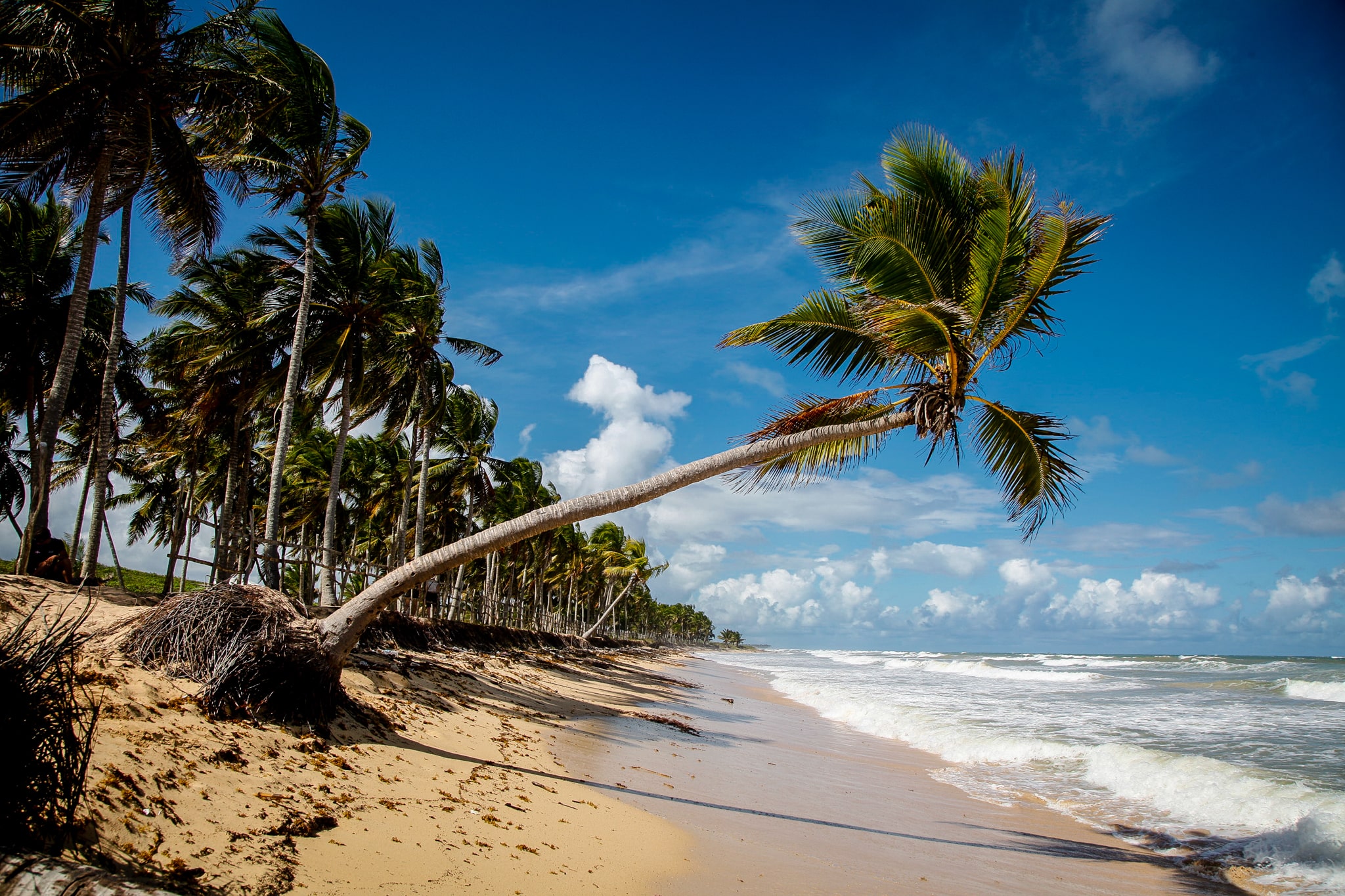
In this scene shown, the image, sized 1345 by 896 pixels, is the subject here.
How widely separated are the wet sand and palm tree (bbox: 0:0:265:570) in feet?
31.1

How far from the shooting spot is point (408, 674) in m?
10.3

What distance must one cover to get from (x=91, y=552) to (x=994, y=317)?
12.9 metres

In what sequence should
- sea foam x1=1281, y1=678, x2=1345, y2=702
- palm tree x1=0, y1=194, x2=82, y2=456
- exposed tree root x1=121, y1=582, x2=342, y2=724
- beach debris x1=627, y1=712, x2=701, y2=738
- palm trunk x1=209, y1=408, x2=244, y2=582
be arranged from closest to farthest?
exposed tree root x1=121, y1=582, x2=342, y2=724 → beach debris x1=627, y1=712, x2=701, y2=738 → palm trunk x1=209, y1=408, x2=244, y2=582 → palm tree x1=0, y1=194, x2=82, y2=456 → sea foam x1=1281, y1=678, x2=1345, y2=702

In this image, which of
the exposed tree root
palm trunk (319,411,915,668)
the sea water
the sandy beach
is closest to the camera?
the sandy beach

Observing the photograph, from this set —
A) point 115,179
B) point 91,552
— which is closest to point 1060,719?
point 91,552

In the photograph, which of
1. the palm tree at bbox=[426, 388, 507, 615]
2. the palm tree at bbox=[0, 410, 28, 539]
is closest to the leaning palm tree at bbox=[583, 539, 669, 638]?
the palm tree at bbox=[426, 388, 507, 615]

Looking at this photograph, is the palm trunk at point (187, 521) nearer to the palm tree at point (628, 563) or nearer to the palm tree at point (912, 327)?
the palm tree at point (912, 327)

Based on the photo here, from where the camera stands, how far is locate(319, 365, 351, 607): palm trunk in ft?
47.4

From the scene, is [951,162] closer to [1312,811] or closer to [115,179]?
[1312,811]

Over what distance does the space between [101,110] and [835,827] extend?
45.8 ft

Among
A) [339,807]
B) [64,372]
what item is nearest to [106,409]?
[64,372]

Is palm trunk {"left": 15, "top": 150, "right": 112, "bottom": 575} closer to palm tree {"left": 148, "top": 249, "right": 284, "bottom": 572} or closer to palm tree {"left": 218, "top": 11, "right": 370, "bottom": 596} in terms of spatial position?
palm tree {"left": 218, "top": 11, "right": 370, "bottom": 596}

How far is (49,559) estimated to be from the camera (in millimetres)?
10047

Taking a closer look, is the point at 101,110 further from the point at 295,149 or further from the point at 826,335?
the point at 826,335
